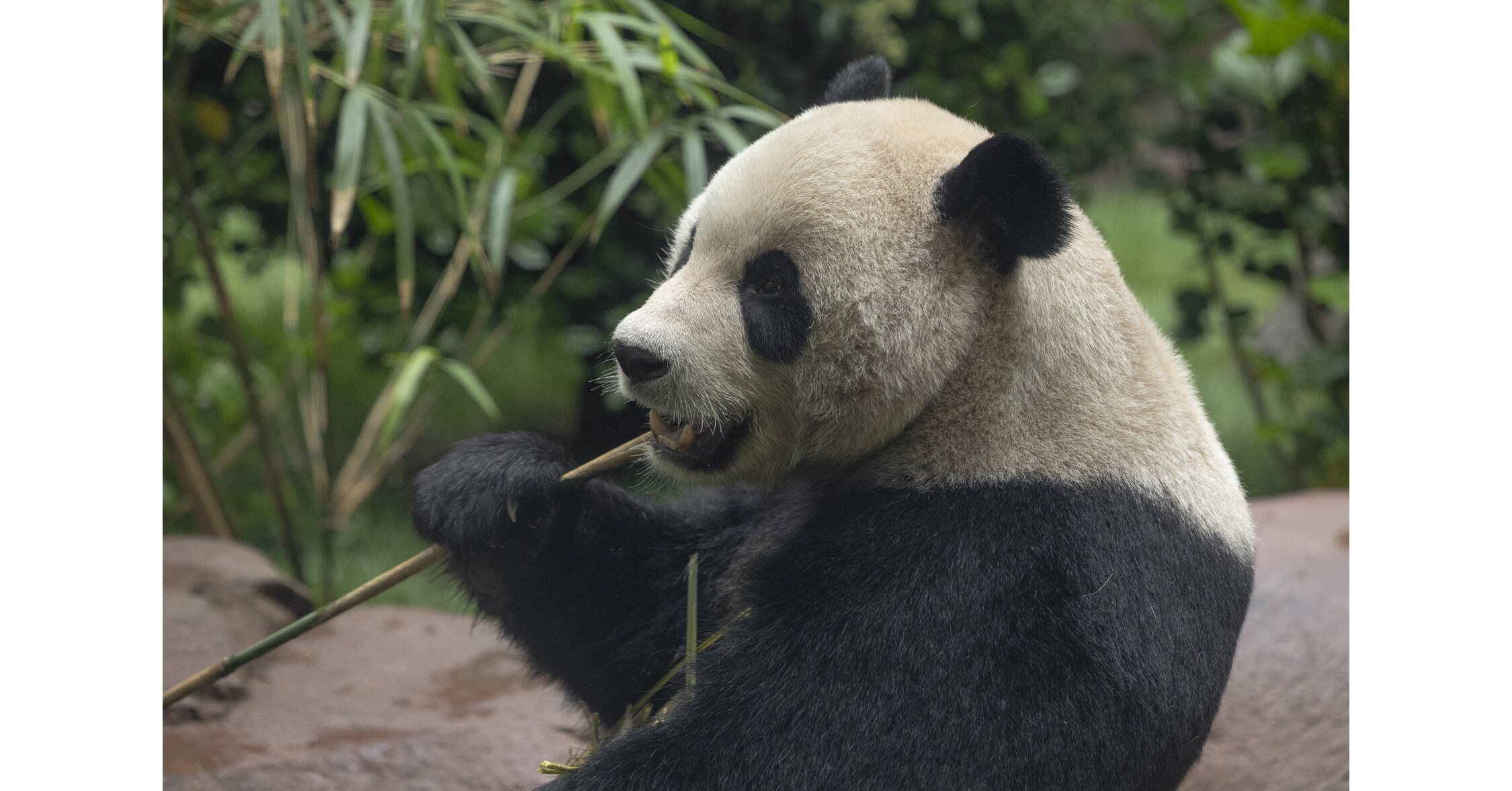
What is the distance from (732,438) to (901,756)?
589 mm

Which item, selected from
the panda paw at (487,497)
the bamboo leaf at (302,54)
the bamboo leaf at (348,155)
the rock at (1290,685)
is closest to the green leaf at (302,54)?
the bamboo leaf at (302,54)

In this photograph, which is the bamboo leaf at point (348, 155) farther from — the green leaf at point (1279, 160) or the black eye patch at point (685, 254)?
the green leaf at point (1279, 160)

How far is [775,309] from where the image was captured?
1.81 m

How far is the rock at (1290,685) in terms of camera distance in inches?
107

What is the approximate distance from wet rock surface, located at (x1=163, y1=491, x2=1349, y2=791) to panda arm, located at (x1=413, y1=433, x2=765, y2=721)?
209 mm

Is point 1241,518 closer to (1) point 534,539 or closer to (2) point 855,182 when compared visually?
(2) point 855,182

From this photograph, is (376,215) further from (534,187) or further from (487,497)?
(487,497)

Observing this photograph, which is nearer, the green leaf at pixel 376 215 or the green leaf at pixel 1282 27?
the green leaf at pixel 376 215

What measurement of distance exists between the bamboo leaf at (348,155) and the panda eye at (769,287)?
113 cm

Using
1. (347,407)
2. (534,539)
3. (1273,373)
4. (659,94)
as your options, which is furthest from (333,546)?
(1273,373)

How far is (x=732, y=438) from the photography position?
6.26 ft

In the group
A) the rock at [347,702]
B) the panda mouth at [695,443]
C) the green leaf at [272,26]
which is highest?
the green leaf at [272,26]

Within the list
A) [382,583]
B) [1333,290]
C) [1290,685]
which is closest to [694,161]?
[382,583]

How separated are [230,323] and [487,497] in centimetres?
202
